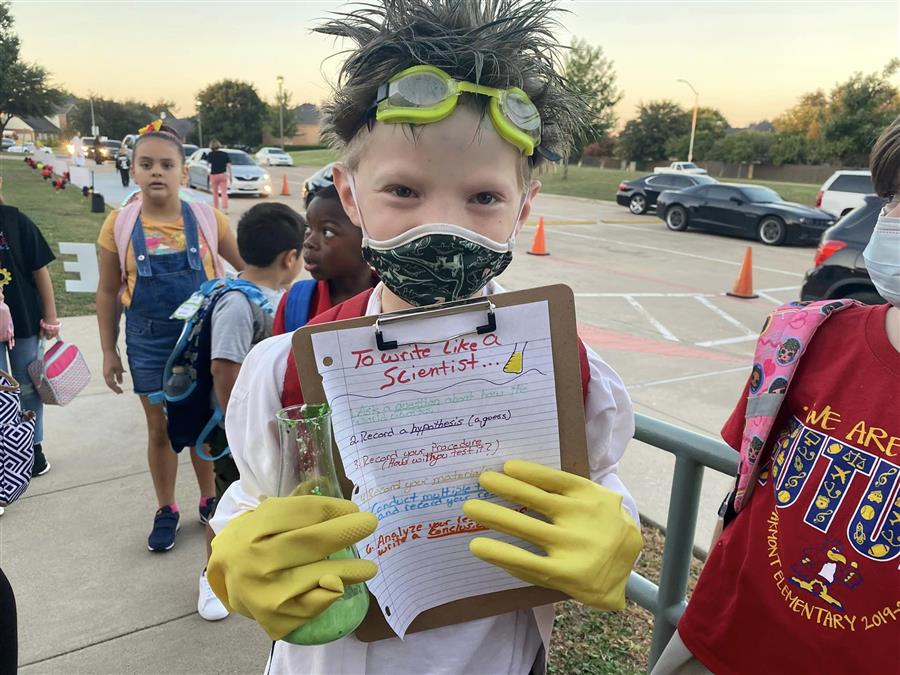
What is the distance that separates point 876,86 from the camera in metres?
35.4

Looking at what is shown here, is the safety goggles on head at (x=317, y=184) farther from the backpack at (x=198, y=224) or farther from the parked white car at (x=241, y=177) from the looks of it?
the parked white car at (x=241, y=177)

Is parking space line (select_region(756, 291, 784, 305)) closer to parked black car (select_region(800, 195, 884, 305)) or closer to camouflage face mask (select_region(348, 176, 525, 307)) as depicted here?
parked black car (select_region(800, 195, 884, 305))

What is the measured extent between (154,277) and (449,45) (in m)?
2.30

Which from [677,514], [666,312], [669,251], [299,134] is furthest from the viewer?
[299,134]

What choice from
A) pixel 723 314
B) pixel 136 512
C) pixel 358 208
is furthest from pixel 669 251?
pixel 358 208

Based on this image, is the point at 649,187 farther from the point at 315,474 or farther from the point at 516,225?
the point at 315,474

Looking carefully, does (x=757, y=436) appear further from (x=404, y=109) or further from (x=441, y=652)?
(x=404, y=109)

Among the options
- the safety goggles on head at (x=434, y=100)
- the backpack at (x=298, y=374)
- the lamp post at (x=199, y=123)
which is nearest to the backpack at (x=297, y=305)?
the backpack at (x=298, y=374)

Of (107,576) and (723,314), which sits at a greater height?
(723,314)

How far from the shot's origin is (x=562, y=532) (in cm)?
98

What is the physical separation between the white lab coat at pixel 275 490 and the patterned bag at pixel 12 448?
48.2 inches

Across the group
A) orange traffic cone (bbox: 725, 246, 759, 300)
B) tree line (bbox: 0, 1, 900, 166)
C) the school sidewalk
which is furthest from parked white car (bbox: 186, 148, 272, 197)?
the school sidewalk

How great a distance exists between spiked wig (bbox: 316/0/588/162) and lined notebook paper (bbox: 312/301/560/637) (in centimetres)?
45

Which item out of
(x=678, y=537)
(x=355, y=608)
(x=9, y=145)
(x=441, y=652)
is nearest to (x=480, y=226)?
(x=355, y=608)
